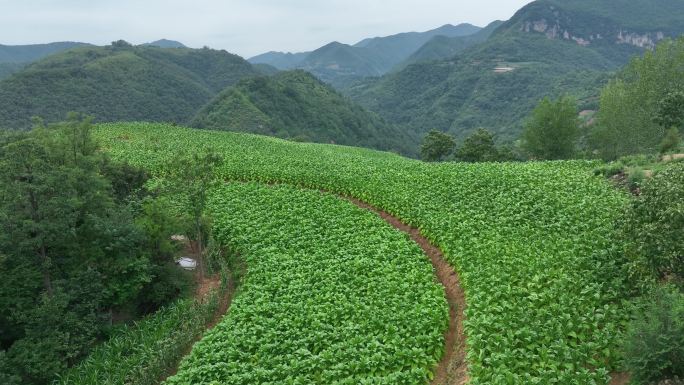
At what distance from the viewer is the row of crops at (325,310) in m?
12.3

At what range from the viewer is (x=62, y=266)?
1741 cm

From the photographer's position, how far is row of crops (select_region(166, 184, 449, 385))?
40.5 ft

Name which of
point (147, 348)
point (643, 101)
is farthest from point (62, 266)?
point (643, 101)

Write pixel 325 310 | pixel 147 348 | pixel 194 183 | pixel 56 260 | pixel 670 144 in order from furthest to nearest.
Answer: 1. pixel 670 144
2. pixel 194 183
3. pixel 56 260
4. pixel 147 348
5. pixel 325 310

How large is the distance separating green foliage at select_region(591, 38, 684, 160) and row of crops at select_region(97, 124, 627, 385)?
23220 mm

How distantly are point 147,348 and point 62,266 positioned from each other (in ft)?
16.7

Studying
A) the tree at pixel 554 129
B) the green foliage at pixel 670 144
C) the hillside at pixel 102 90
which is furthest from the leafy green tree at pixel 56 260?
the hillside at pixel 102 90

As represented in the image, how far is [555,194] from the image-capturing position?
70.7ft

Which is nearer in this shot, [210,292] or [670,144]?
[210,292]

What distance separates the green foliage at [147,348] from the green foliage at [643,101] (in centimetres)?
4544

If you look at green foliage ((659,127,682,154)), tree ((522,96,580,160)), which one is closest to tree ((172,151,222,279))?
green foliage ((659,127,682,154))

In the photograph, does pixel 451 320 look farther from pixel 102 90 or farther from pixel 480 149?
pixel 102 90

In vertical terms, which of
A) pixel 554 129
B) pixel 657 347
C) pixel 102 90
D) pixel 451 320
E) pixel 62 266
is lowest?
pixel 451 320

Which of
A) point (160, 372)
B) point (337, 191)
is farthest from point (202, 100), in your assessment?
point (160, 372)
